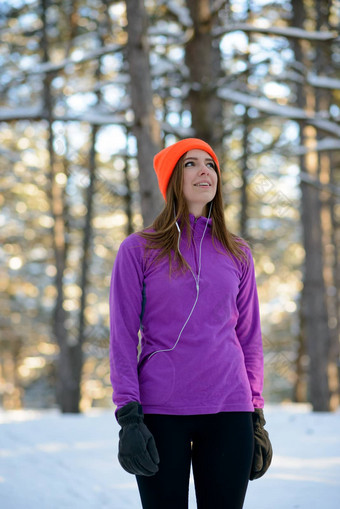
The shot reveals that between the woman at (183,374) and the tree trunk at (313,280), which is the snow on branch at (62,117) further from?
the woman at (183,374)

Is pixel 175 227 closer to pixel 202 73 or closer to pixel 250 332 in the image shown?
pixel 250 332

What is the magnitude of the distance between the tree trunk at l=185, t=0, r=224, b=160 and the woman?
5.28 m

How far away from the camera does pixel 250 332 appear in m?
2.48

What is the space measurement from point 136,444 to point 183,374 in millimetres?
298

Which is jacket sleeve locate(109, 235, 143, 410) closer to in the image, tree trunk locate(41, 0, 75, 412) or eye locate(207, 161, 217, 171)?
eye locate(207, 161, 217, 171)

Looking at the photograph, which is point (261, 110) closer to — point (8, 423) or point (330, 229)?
point (8, 423)

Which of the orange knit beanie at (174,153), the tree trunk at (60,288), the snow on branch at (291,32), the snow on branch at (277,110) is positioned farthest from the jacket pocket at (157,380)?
the tree trunk at (60,288)

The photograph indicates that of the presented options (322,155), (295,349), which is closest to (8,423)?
(322,155)

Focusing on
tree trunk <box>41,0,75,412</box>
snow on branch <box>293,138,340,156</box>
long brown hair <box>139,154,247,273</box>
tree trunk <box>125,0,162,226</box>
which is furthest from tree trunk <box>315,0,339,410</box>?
long brown hair <box>139,154,247,273</box>

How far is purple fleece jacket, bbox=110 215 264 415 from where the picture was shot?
2.19 metres

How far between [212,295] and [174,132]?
5.68m

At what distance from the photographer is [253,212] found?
18.0 metres

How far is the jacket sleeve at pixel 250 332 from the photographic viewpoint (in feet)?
7.89

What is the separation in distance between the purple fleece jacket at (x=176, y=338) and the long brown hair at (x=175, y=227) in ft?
0.15
